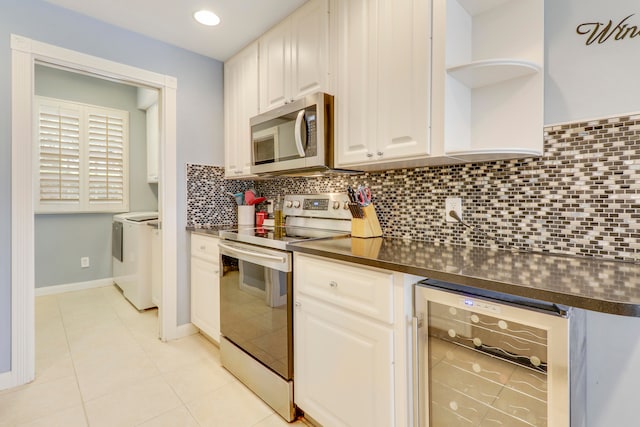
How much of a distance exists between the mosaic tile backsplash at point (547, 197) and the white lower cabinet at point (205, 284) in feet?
4.09

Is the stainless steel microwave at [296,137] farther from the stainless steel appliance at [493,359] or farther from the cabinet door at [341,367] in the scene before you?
the stainless steel appliance at [493,359]

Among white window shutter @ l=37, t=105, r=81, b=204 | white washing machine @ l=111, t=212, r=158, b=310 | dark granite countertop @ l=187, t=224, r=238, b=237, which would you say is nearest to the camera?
dark granite countertop @ l=187, t=224, r=238, b=237

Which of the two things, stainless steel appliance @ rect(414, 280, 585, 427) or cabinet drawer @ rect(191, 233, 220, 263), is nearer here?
stainless steel appliance @ rect(414, 280, 585, 427)

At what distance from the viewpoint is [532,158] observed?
131cm

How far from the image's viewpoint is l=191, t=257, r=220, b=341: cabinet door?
7.23 ft

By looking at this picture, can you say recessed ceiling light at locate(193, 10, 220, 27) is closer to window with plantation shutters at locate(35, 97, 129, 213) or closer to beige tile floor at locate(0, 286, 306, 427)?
beige tile floor at locate(0, 286, 306, 427)

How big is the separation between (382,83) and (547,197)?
876 millimetres

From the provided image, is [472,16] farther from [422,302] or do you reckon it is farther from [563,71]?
[422,302]

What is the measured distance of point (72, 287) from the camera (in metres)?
3.67

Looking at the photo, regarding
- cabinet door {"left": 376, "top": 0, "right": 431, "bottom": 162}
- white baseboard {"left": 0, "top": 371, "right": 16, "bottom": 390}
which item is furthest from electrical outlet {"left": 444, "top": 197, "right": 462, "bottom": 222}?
white baseboard {"left": 0, "top": 371, "right": 16, "bottom": 390}

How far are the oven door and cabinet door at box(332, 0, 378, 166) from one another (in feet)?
2.20

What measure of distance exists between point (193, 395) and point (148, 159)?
120 inches

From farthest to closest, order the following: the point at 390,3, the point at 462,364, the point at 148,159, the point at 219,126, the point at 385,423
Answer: the point at 148,159 → the point at 219,126 → the point at 390,3 → the point at 385,423 → the point at 462,364

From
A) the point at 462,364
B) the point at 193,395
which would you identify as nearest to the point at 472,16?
the point at 462,364
